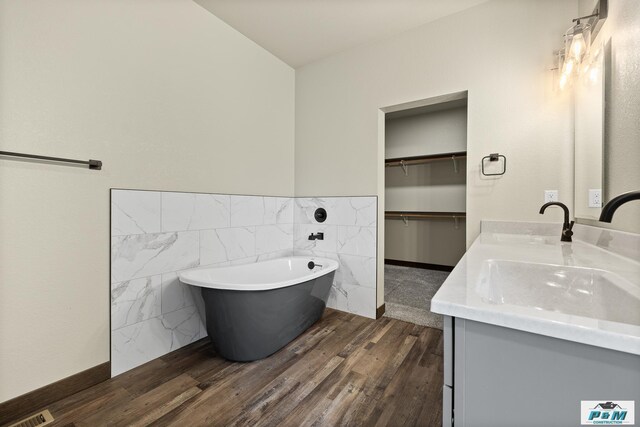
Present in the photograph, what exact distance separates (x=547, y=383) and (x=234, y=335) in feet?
5.42

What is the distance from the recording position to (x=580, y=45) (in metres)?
1.50

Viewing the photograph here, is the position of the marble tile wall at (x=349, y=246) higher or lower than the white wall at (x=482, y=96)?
lower

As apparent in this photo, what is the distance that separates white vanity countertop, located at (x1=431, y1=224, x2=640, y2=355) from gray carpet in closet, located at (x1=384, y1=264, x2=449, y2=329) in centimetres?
131

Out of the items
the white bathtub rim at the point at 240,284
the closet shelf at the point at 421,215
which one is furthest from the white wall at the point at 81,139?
the closet shelf at the point at 421,215

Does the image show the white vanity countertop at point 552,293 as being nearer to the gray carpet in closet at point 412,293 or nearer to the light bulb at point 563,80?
the light bulb at point 563,80


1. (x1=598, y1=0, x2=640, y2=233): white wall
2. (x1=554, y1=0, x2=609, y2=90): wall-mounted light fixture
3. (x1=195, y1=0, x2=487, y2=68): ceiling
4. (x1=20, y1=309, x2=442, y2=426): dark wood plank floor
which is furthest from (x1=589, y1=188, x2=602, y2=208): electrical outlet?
(x1=195, y1=0, x2=487, y2=68): ceiling

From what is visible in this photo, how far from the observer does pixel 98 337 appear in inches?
62.4

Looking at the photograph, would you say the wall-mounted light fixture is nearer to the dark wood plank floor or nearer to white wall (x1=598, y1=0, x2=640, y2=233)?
white wall (x1=598, y1=0, x2=640, y2=233)

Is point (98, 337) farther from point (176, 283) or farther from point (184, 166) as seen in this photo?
point (184, 166)

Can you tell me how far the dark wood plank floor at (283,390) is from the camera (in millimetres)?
1316

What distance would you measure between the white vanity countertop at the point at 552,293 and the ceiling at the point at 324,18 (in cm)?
193

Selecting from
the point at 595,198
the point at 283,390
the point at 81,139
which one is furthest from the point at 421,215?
the point at 81,139

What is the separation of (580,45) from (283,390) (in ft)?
8.47

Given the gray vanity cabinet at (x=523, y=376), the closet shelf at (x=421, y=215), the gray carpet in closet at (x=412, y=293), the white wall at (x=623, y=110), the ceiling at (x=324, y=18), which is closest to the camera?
the gray vanity cabinet at (x=523, y=376)
